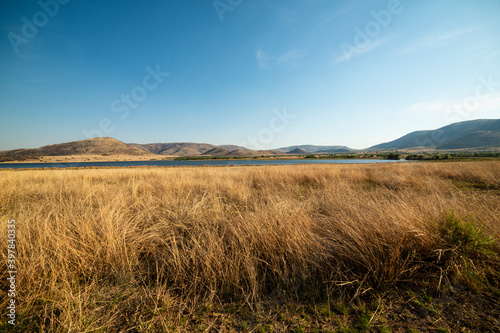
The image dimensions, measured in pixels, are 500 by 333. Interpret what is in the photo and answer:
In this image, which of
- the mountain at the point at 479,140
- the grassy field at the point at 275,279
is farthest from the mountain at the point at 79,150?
the mountain at the point at 479,140

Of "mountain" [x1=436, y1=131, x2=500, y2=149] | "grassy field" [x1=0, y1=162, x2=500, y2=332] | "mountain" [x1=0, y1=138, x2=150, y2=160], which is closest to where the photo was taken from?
"grassy field" [x1=0, y1=162, x2=500, y2=332]

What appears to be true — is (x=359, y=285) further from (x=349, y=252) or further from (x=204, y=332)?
(x=204, y=332)

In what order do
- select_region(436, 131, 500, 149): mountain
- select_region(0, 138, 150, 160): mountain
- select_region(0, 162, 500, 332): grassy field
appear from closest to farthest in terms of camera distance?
1. select_region(0, 162, 500, 332): grassy field
2. select_region(0, 138, 150, 160): mountain
3. select_region(436, 131, 500, 149): mountain

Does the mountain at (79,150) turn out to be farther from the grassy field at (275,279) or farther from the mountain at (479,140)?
the mountain at (479,140)

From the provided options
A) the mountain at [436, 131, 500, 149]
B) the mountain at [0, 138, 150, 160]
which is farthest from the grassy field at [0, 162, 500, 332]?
the mountain at [436, 131, 500, 149]

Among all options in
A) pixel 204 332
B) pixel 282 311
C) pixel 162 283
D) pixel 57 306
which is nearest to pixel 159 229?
pixel 162 283

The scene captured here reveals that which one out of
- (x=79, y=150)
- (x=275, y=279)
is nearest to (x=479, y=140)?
(x=275, y=279)

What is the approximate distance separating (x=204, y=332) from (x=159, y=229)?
78.8 inches

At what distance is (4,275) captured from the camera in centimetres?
211

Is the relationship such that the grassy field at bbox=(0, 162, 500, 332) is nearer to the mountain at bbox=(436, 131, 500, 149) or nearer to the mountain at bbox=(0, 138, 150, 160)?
the mountain at bbox=(0, 138, 150, 160)

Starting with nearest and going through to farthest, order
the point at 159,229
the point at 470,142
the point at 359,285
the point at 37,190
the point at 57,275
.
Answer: the point at 359,285 → the point at 57,275 → the point at 159,229 → the point at 37,190 → the point at 470,142

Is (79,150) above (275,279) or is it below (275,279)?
above

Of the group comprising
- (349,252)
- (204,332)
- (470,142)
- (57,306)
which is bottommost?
(204,332)

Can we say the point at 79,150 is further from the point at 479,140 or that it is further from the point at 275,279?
the point at 479,140
